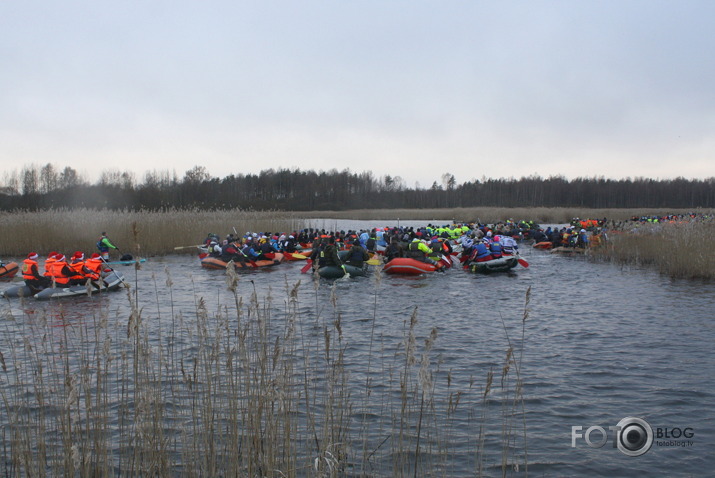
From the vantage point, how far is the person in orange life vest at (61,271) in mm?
12758

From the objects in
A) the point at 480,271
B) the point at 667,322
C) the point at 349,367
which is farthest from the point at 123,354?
the point at 480,271

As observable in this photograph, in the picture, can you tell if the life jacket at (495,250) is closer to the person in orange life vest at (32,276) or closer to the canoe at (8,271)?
the person in orange life vest at (32,276)

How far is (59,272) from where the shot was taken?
42.4 feet

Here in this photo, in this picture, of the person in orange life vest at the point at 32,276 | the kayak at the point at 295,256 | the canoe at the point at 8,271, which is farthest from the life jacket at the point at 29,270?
the kayak at the point at 295,256

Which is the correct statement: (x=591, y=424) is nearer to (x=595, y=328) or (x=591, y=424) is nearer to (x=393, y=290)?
(x=595, y=328)

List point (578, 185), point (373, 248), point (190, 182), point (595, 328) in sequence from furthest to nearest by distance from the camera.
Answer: point (578, 185) → point (190, 182) → point (373, 248) → point (595, 328)

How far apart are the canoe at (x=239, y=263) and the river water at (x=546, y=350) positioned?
47.5 inches

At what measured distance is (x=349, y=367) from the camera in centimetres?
755

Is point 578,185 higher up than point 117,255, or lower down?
higher up

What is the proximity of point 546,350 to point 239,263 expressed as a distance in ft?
40.6

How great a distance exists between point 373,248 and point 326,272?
6463 mm

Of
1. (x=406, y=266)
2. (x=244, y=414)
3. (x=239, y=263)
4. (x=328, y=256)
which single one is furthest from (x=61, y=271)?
(x=244, y=414)

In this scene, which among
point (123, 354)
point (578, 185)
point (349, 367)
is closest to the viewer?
point (123, 354)

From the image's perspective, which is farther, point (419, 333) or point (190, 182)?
point (190, 182)
